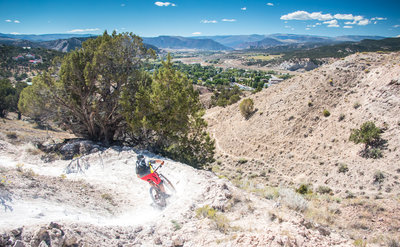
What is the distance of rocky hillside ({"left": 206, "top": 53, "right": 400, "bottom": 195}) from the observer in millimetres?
16609

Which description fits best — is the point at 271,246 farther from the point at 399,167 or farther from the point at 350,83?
the point at 350,83

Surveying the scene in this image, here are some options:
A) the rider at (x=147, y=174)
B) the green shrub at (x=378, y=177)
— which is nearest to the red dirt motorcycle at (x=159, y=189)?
the rider at (x=147, y=174)

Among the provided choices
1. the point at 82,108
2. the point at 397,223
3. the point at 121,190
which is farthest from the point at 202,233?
the point at 82,108

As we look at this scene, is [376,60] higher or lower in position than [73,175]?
higher

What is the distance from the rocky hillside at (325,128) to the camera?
1661cm

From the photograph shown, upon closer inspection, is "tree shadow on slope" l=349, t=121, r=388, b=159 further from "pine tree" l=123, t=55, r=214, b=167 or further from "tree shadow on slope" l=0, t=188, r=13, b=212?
"tree shadow on slope" l=0, t=188, r=13, b=212

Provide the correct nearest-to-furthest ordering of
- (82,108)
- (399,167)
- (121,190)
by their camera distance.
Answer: (121,190), (399,167), (82,108)

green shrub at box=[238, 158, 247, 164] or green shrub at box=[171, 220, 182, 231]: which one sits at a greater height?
green shrub at box=[171, 220, 182, 231]

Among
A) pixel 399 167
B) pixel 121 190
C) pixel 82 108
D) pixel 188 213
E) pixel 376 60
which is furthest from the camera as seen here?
pixel 376 60

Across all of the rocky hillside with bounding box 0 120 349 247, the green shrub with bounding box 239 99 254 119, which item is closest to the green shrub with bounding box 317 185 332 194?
the rocky hillside with bounding box 0 120 349 247

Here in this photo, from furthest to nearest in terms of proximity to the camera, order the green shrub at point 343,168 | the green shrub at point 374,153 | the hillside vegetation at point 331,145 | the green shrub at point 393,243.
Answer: the green shrub at point 343,168 < the green shrub at point 374,153 < the hillside vegetation at point 331,145 < the green shrub at point 393,243

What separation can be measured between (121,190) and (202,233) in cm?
528

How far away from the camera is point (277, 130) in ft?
88.8

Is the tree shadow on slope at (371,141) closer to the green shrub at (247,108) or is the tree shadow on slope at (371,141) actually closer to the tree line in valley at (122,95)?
the tree line in valley at (122,95)
